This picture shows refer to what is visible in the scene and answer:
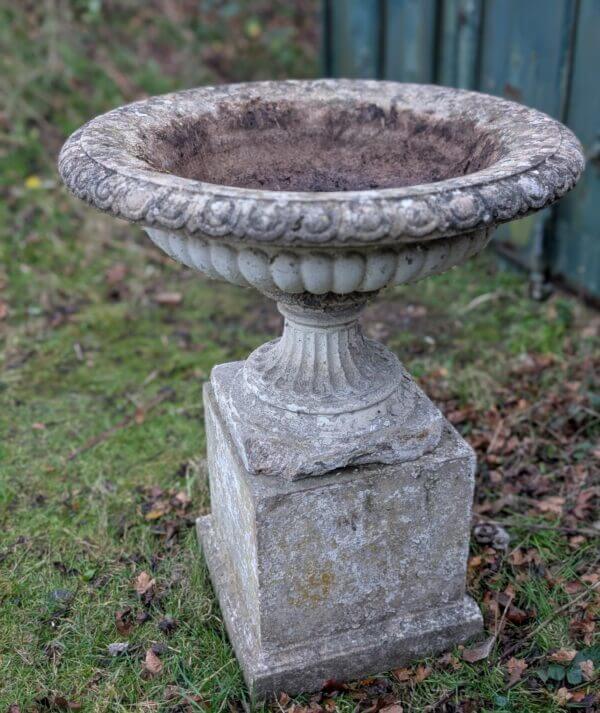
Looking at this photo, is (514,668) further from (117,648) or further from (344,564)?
(117,648)

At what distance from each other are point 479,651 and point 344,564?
586mm

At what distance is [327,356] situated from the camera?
94.7 inches

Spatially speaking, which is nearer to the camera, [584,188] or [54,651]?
[54,651]

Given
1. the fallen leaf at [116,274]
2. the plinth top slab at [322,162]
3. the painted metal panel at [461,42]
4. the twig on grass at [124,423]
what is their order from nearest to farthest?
the plinth top slab at [322,162] → the twig on grass at [124,423] → the painted metal panel at [461,42] → the fallen leaf at [116,274]

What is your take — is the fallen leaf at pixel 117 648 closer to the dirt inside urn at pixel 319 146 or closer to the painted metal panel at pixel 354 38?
the dirt inside urn at pixel 319 146

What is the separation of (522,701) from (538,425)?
4.86 feet

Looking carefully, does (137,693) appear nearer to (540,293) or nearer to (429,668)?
(429,668)

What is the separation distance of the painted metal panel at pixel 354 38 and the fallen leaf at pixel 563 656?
4447 mm

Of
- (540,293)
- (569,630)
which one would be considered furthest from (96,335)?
(569,630)

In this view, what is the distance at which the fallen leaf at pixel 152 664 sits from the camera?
2578 mm

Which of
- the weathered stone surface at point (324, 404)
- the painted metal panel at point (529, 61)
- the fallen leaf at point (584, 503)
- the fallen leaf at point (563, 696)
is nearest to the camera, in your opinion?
the weathered stone surface at point (324, 404)

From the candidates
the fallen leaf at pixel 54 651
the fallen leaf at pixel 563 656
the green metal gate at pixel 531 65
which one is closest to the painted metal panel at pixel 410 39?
the green metal gate at pixel 531 65

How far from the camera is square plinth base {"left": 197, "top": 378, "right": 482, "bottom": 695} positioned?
2.30 meters

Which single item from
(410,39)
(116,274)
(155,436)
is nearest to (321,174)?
(155,436)
